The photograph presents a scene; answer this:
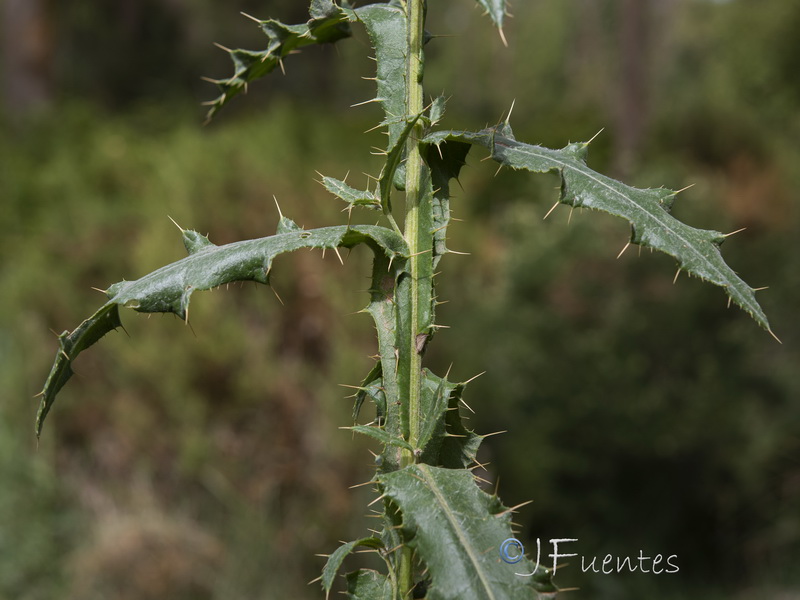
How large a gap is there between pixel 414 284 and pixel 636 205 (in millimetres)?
261

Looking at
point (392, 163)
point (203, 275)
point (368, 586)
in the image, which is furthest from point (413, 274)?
point (368, 586)

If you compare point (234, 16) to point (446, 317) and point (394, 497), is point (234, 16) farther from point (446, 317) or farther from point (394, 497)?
point (394, 497)

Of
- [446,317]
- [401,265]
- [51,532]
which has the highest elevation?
[401,265]

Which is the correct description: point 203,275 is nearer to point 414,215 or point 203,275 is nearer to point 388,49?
point 414,215

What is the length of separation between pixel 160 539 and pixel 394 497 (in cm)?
390

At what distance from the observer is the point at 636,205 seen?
0.87 m

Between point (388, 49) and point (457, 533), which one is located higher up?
point (388, 49)

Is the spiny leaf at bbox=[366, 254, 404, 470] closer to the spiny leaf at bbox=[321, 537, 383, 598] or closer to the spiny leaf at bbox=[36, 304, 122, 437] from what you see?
the spiny leaf at bbox=[321, 537, 383, 598]

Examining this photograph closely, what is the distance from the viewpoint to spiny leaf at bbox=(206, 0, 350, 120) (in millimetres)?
992

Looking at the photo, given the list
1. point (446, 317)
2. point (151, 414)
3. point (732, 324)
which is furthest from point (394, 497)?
point (732, 324)

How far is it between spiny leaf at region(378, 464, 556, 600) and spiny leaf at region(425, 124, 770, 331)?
1.05 feet

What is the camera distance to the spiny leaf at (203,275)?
0.87 meters

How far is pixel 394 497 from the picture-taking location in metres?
0.82

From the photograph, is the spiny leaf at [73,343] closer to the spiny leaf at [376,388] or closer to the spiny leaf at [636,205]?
the spiny leaf at [376,388]
